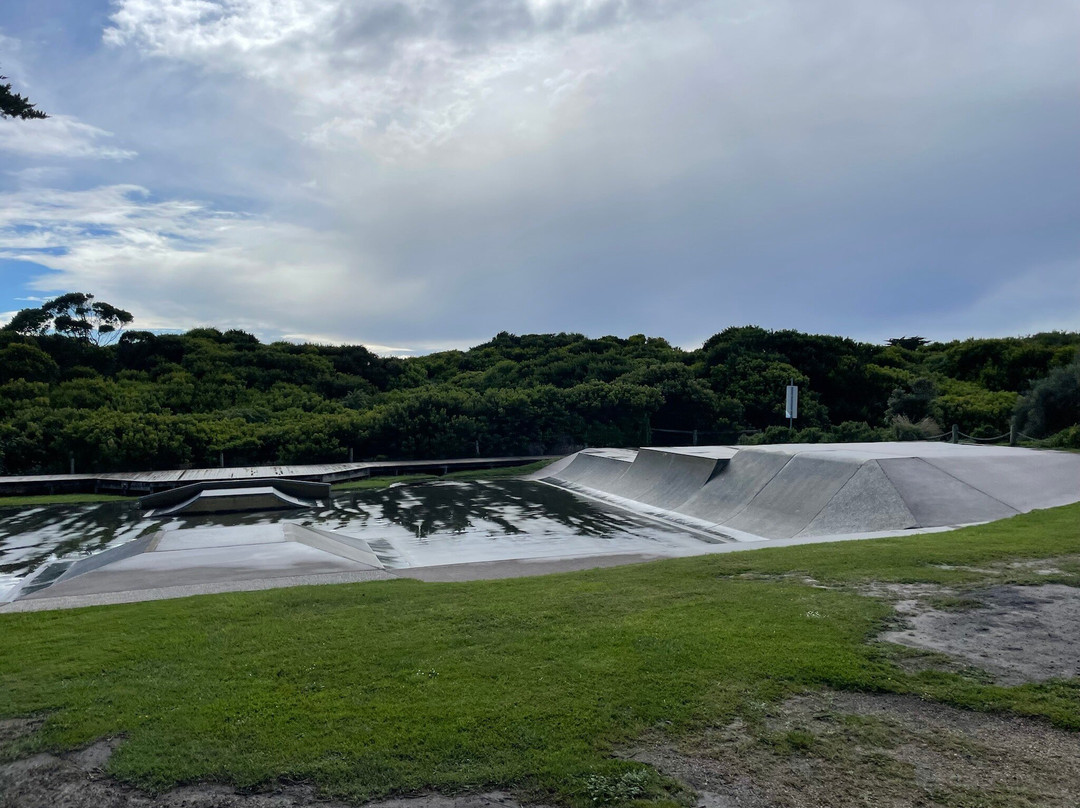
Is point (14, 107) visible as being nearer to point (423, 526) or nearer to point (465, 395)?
point (423, 526)

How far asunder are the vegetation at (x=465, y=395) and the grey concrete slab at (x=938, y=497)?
6.27 meters

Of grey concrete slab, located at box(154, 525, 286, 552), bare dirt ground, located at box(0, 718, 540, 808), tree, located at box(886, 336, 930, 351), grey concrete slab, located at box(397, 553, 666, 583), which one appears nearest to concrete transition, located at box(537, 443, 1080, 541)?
grey concrete slab, located at box(397, 553, 666, 583)

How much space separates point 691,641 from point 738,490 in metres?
9.92

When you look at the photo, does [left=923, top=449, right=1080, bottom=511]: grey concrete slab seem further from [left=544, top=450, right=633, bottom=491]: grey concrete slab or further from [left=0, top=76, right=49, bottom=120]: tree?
[left=0, top=76, right=49, bottom=120]: tree

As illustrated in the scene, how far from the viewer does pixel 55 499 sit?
17.2 meters

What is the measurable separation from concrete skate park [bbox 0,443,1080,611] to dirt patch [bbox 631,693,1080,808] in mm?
4575

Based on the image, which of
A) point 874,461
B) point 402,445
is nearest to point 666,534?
point 874,461

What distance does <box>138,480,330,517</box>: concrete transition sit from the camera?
15.6m

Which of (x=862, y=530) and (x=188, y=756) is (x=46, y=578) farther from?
(x=862, y=530)

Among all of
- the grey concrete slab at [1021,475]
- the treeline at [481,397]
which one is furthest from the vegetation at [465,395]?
the grey concrete slab at [1021,475]

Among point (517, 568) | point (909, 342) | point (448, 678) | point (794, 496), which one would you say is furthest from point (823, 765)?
point (909, 342)

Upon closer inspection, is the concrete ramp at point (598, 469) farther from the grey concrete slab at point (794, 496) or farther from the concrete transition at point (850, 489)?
the grey concrete slab at point (794, 496)

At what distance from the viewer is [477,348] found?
44.5m

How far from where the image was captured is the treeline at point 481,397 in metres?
21.1
